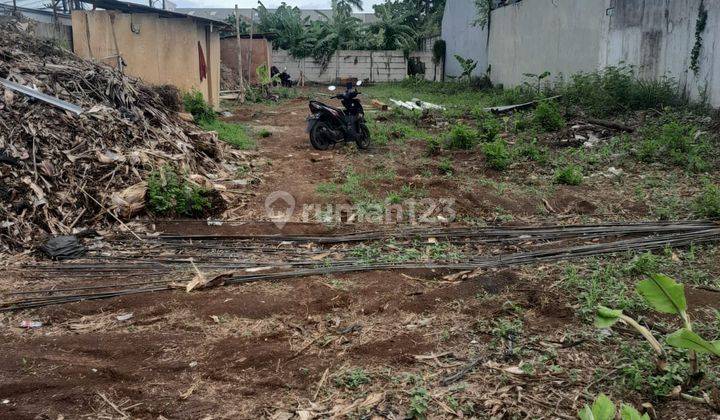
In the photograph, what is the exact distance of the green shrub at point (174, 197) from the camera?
5.84 m

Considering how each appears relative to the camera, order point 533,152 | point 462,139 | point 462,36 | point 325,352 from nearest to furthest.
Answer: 1. point 325,352
2. point 533,152
3. point 462,139
4. point 462,36

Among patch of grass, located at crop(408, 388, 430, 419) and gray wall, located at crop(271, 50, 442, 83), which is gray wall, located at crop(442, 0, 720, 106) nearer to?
gray wall, located at crop(271, 50, 442, 83)

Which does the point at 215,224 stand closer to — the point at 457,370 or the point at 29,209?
the point at 29,209

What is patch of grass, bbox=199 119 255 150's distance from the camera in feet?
30.6

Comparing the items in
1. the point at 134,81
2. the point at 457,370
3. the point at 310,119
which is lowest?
the point at 457,370

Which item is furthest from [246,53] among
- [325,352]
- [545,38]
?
[325,352]

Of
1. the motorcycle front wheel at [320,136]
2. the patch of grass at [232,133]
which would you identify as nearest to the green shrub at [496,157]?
the motorcycle front wheel at [320,136]

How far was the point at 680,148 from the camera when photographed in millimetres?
7656

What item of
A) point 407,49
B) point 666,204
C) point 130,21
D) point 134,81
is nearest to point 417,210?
point 666,204

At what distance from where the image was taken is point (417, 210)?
6074 millimetres

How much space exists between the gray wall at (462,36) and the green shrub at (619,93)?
28.2 feet

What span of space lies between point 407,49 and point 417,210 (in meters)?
19.6

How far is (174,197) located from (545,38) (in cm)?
1154

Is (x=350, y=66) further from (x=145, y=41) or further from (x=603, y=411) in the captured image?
(x=603, y=411)
